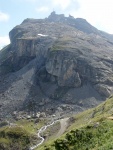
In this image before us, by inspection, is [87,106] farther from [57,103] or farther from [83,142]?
[83,142]

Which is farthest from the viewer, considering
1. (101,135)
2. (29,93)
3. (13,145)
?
(29,93)

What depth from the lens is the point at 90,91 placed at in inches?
7436

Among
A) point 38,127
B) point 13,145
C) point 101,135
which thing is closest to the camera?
point 101,135

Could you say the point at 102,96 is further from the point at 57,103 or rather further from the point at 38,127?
the point at 38,127

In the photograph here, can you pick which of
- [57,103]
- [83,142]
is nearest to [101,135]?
[83,142]

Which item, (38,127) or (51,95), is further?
(51,95)

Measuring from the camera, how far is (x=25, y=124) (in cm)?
15500

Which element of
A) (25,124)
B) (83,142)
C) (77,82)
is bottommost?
(25,124)

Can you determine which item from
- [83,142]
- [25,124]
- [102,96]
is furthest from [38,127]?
[83,142]

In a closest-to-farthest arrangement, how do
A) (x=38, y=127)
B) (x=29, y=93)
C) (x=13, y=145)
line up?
(x=13, y=145) → (x=38, y=127) → (x=29, y=93)

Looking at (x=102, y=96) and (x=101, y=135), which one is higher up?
(x=101, y=135)

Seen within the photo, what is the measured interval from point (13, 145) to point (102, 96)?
75.1m

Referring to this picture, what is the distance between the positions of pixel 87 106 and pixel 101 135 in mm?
134587

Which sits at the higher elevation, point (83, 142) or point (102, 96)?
point (83, 142)
